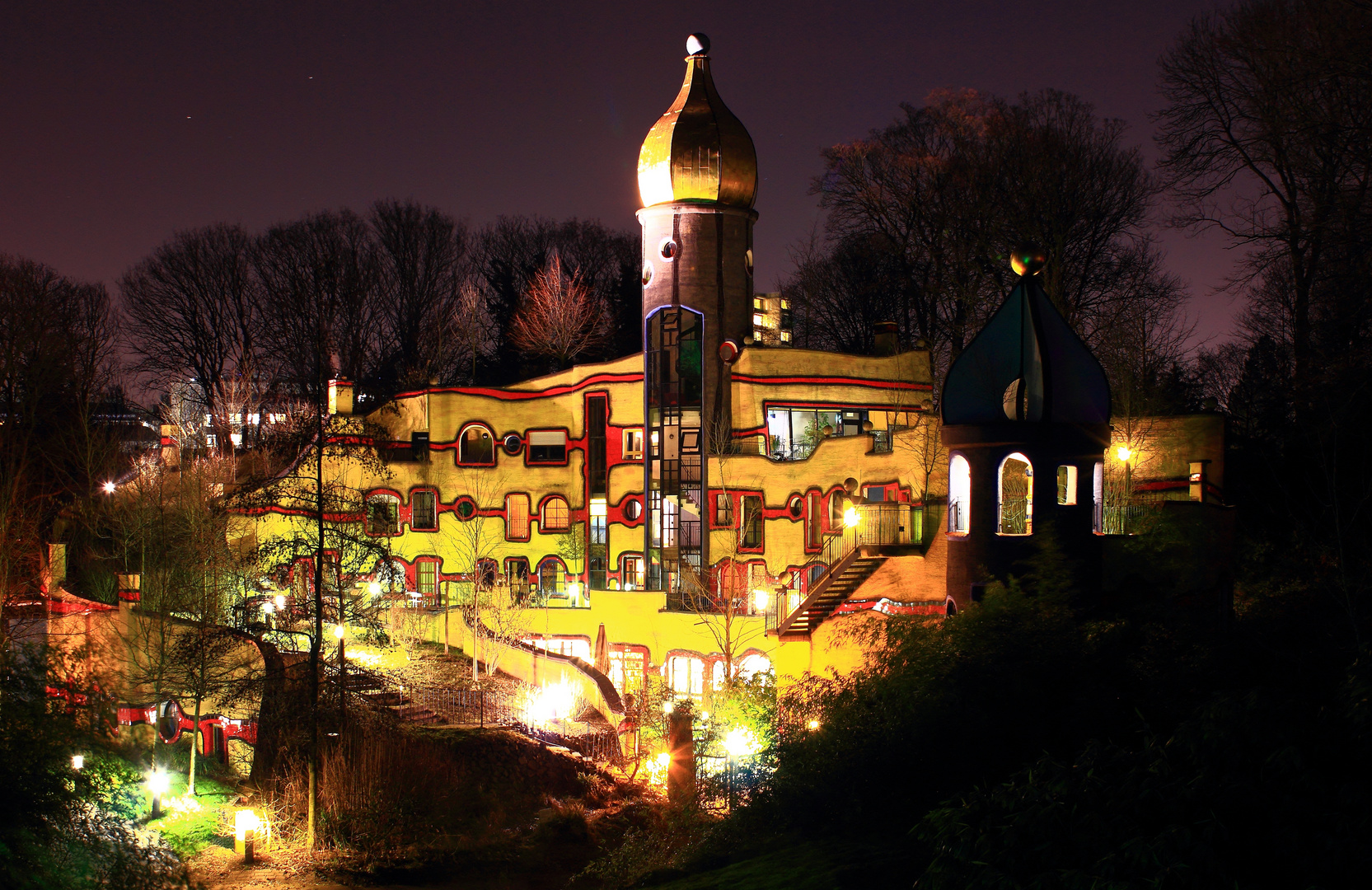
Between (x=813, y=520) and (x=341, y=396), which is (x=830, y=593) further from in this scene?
(x=341, y=396)

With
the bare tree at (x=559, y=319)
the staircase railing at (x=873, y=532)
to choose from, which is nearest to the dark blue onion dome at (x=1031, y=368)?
the staircase railing at (x=873, y=532)

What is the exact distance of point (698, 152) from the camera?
32031 mm

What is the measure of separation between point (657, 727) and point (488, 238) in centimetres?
4000

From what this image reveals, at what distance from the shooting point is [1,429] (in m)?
38.2

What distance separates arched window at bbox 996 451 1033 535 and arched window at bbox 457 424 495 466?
17822 millimetres

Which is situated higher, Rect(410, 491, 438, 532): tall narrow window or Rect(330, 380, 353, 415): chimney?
Rect(330, 380, 353, 415): chimney

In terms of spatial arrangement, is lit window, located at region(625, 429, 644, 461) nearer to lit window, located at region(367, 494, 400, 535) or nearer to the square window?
the square window

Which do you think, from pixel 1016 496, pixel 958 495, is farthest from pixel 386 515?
pixel 958 495

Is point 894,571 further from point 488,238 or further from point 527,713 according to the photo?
point 488,238

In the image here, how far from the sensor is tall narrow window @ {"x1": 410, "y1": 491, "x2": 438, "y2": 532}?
122ft

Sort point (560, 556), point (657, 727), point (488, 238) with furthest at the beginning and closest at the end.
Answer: point (488, 238) < point (560, 556) < point (657, 727)

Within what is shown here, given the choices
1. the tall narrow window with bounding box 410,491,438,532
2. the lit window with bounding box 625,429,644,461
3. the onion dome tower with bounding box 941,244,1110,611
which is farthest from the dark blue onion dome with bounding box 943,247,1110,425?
the tall narrow window with bounding box 410,491,438,532

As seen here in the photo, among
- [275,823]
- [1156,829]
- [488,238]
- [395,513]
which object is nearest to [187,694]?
[275,823]

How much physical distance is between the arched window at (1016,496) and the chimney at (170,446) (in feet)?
89.6
